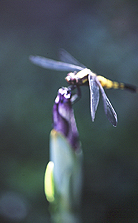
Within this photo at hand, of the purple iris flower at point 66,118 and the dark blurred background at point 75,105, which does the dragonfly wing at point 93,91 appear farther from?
the dark blurred background at point 75,105

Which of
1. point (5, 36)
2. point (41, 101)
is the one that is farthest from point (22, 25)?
point (41, 101)

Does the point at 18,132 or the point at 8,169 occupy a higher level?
the point at 18,132

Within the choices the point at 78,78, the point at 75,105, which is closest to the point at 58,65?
the point at 78,78

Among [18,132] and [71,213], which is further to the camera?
[18,132]

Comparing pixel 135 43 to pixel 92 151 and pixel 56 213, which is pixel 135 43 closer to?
pixel 92 151

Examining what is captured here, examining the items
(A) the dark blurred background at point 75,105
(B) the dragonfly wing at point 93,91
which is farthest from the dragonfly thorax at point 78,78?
(A) the dark blurred background at point 75,105

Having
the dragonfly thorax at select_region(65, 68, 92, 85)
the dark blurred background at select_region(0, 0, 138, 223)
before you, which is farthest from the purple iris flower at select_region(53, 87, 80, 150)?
the dark blurred background at select_region(0, 0, 138, 223)

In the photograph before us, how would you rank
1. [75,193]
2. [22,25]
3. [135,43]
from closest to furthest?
1. [75,193]
2. [135,43]
3. [22,25]
